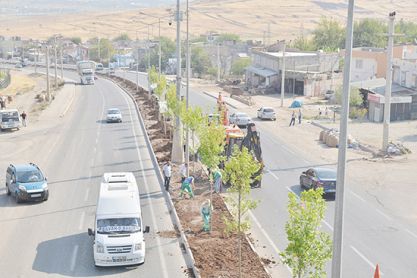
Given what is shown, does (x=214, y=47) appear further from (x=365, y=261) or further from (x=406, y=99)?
(x=365, y=261)

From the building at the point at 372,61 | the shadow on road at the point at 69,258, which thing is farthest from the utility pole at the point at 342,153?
the building at the point at 372,61

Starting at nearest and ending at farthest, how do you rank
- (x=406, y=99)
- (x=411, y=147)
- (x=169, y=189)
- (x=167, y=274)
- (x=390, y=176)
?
(x=167, y=274) → (x=169, y=189) → (x=390, y=176) → (x=411, y=147) → (x=406, y=99)

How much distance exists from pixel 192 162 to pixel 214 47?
110740 millimetres

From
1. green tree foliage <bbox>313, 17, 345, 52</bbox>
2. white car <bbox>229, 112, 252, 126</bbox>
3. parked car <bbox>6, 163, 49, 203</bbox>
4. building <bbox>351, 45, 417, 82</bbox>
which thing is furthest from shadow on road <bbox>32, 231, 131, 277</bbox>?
green tree foliage <bbox>313, 17, 345, 52</bbox>

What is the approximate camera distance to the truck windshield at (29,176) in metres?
28.1

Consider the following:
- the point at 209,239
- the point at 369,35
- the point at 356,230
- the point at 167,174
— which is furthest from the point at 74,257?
the point at 369,35

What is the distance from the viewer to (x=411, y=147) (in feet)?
146

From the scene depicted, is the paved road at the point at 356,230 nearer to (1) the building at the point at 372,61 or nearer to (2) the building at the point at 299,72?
(1) the building at the point at 372,61

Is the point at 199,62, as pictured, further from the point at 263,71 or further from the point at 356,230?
the point at 356,230

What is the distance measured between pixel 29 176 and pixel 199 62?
107929 mm

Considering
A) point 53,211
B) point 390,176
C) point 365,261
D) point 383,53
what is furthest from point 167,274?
point 383,53

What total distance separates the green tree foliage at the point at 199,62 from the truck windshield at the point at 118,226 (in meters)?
115

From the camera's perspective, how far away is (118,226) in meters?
20.4

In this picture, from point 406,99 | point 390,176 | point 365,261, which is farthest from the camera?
point 406,99
